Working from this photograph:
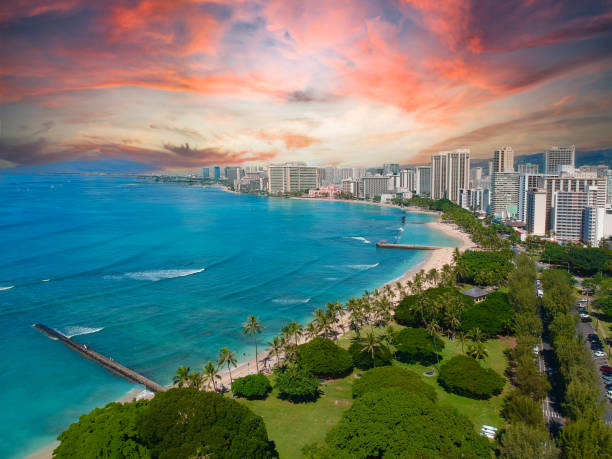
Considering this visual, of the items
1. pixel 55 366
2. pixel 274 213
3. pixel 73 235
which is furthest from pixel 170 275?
pixel 274 213

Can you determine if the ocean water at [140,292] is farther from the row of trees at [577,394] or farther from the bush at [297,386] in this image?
the row of trees at [577,394]

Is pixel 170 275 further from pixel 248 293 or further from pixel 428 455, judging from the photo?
pixel 428 455

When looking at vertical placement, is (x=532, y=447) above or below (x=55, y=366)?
above

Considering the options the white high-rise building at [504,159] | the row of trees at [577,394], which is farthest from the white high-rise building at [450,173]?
the row of trees at [577,394]

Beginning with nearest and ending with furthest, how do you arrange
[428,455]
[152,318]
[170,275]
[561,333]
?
[428,455], [561,333], [152,318], [170,275]

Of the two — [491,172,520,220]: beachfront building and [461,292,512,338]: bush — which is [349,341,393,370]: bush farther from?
[491,172,520,220]: beachfront building

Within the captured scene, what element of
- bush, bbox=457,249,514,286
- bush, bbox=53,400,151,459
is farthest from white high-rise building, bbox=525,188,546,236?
bush, bbox=53,400,151,459
